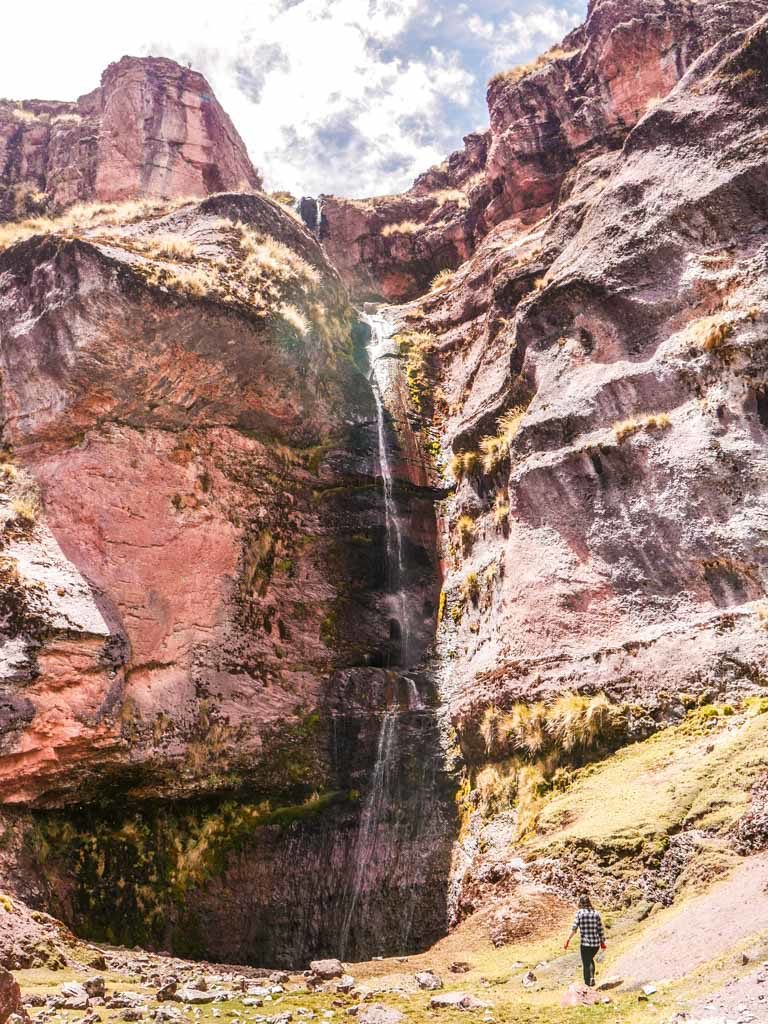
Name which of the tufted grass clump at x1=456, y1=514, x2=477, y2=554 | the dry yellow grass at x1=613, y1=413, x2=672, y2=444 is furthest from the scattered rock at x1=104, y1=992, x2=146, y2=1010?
the tufted grass clump at x1=456, y1=514, x2=477, y2=554

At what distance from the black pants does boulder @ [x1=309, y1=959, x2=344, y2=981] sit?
3.94 meters

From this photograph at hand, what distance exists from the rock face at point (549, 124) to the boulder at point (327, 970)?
1123 inches

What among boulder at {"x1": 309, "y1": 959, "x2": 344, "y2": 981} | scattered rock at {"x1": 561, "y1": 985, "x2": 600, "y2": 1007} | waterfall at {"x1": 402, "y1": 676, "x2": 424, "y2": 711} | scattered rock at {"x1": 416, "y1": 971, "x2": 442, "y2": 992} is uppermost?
waterfall at {"x1": 402, "y1": 676, "x2": 424, "y2": 711}

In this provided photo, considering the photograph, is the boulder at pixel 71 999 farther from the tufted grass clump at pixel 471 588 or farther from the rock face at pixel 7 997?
the tufted grass clump at pixel 471 588

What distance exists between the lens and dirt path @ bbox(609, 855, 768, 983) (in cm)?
774

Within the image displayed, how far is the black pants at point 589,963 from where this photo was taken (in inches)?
348

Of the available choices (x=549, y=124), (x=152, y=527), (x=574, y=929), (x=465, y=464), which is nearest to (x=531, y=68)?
(x=549, y=124)

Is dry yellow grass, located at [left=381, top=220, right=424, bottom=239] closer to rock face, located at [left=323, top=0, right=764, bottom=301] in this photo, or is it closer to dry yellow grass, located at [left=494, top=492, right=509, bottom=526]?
rock face, located at [left=323, top=0, right=764, bottom=301]

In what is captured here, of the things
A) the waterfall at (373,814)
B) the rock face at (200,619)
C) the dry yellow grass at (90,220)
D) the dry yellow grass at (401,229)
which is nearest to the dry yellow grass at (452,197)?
the dry yellow grass at (401,229)

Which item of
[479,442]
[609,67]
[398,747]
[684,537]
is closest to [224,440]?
[479,442]

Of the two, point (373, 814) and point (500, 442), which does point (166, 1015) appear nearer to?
point (373, 814)

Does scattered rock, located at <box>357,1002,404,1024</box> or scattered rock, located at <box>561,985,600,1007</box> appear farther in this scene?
scattered rock, located at <box>357,1002,404,1024</box>

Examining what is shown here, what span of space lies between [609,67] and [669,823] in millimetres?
34758

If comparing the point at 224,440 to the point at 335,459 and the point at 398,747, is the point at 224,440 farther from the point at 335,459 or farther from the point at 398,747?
the point at 398,747
